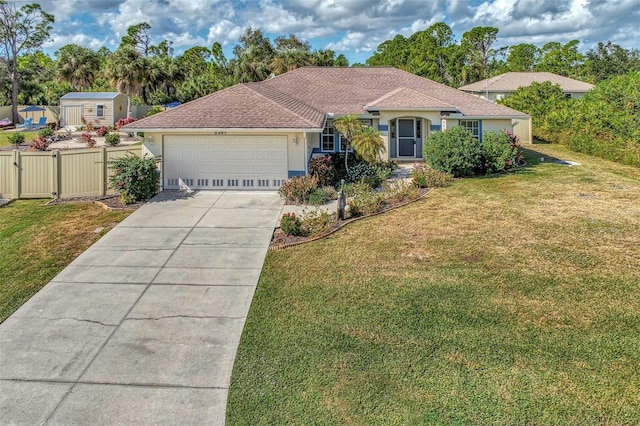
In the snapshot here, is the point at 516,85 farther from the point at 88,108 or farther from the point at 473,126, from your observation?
the point at 88,108

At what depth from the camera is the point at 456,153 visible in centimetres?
1755

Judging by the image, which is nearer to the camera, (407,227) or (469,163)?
(407,227)

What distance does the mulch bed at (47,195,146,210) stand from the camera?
46.3 feet

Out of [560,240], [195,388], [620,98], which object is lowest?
[195,388]

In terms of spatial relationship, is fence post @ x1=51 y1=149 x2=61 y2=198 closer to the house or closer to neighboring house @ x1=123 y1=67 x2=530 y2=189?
neighboring house @ x1=123 y1=67 x2=530 y2=189

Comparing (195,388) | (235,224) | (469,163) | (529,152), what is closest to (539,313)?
(195,388)

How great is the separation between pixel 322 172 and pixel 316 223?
4.90 m

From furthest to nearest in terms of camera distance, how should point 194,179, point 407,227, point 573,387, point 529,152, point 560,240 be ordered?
1. point 529,152
2. point 194,179
3. point 407,227
4. point 560,240
5. point 573,387

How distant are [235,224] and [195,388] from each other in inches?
280

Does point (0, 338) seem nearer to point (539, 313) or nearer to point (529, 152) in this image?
point (539, 313)

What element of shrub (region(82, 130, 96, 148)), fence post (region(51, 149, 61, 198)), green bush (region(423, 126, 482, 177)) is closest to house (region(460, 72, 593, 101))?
green bush (region(423, 126, 482, 177))

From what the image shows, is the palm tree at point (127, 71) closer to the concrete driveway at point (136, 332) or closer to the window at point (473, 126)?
the window at point (473, 126)

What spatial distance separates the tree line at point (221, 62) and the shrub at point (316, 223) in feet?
108

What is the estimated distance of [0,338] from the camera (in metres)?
7.04
